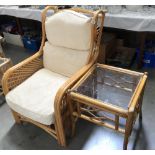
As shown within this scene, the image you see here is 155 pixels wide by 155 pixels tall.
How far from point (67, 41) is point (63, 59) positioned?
17cm

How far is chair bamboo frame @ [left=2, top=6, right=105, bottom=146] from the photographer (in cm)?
126

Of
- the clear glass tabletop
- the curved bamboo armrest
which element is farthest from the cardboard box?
the clear glass tabletop

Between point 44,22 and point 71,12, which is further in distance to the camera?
point 44,22

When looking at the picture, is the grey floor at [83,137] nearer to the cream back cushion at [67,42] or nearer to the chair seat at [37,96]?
the chair seat at [37,96]

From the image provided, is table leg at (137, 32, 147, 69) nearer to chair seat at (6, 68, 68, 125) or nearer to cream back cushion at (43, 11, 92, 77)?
cream back cushion at (43, 11, 92, 77)

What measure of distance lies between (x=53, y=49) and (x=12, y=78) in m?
0.44

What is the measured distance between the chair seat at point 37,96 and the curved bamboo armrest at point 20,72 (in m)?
0.05

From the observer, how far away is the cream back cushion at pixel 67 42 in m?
1.43

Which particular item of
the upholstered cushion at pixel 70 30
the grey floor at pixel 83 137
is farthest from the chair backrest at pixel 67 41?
the grey floor at pixel 83 137

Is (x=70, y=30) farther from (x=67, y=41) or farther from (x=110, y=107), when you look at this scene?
(x=110, y=107)

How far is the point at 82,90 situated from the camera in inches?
54.7

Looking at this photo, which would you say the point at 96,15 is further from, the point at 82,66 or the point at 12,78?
the point at 12,78

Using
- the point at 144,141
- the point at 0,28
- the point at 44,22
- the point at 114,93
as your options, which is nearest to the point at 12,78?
the point at 44,22

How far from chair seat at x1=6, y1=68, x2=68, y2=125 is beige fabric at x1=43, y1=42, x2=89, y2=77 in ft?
0.22
